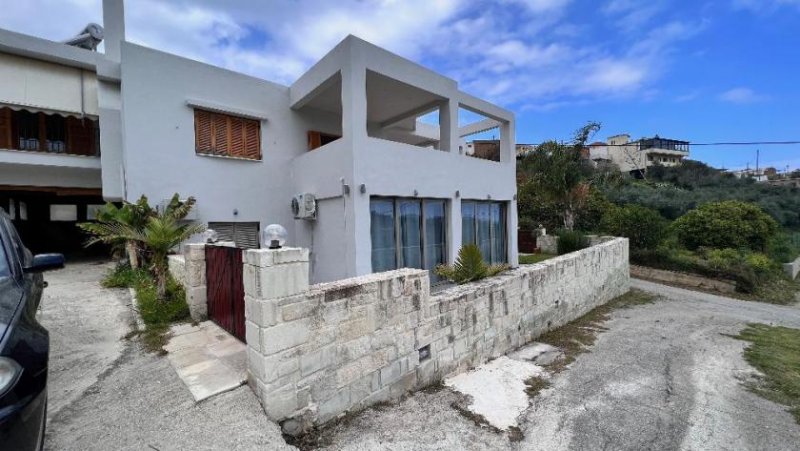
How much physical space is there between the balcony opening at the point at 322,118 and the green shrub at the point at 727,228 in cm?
2242

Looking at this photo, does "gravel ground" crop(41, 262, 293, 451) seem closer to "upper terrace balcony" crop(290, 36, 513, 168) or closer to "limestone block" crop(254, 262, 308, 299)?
"limestone block" crop(254, 262, 308, 299)

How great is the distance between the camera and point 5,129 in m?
10.3

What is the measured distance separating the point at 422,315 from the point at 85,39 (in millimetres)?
15789

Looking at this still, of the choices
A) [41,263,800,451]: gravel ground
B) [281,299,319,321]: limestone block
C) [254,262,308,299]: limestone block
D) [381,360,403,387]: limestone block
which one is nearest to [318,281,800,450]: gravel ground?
[41,263,800,451]: gravel ground

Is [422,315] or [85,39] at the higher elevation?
[85,39]

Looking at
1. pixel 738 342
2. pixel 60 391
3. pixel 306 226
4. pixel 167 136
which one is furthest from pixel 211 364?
pixel 738 342

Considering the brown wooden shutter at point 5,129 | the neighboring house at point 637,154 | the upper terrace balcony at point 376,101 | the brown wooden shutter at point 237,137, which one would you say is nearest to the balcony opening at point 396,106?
the upper terrace balcony at point 376,101

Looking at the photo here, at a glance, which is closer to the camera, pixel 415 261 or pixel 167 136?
pixel 167 136

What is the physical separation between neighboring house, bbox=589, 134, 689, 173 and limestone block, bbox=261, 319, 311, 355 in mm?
63201

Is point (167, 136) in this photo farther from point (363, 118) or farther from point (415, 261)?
point (415, 261)

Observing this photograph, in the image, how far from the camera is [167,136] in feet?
31.2

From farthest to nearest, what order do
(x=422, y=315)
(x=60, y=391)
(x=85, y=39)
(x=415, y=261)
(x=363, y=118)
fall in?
(x=85, y=39)
(x=415, y=261)
(x=363, y=118)
(x=422, y=315)
(x=60, y=391)

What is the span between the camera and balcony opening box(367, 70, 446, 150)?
1028 cm

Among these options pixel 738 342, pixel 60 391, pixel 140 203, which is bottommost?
pixel 738 342
